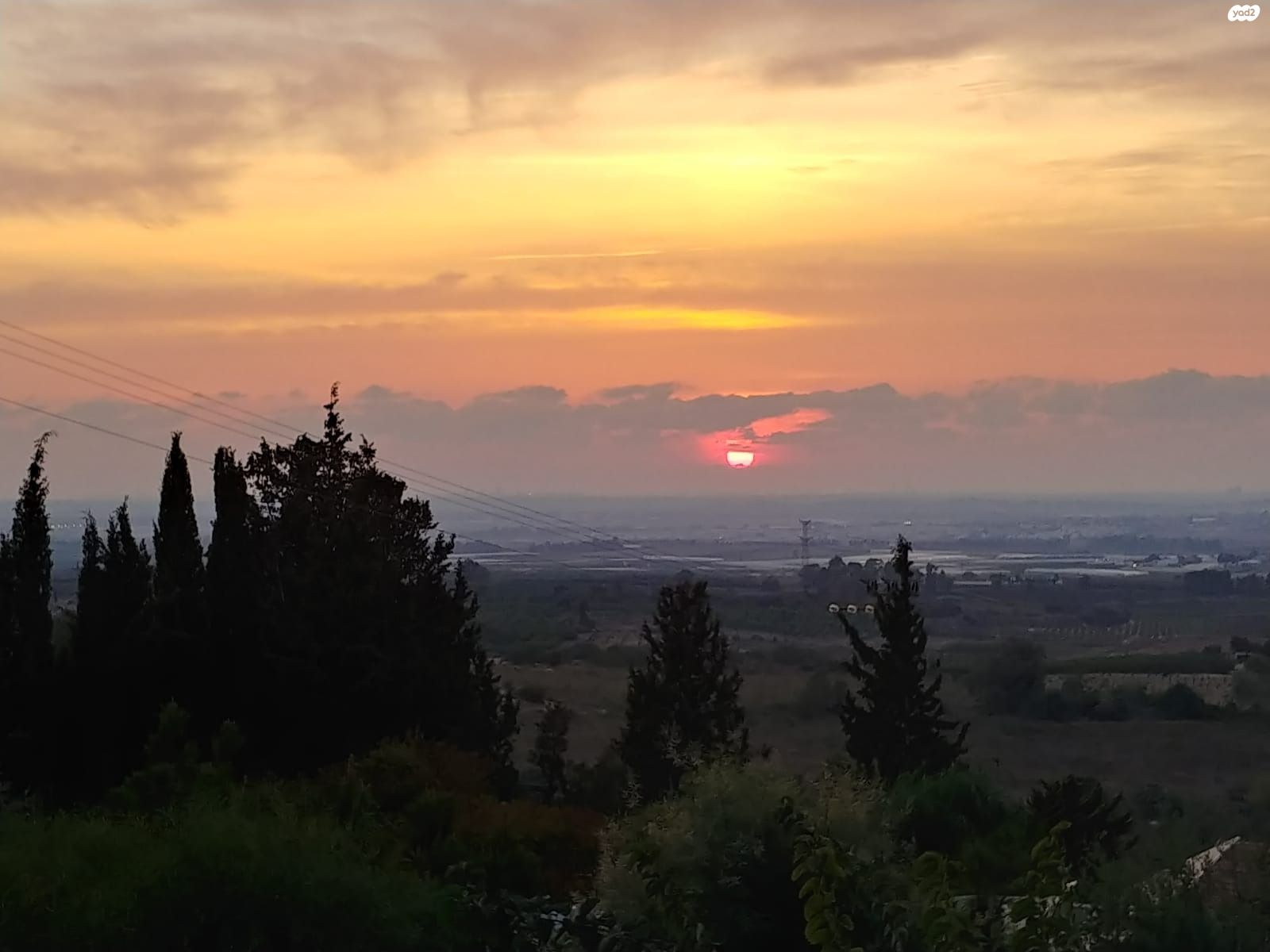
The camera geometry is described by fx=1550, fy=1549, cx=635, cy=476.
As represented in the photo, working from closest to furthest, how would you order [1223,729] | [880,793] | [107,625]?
[880,793] → [107,625] → [1223,729]

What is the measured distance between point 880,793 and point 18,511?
22500 mm

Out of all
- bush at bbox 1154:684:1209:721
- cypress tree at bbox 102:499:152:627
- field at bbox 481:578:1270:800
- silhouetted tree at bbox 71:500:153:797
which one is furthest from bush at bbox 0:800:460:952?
bush at bbox 1154:684:1209:721

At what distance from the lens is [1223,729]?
61.7 metres

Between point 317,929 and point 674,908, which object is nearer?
point 674,908

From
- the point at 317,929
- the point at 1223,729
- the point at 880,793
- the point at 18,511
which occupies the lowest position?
the point at 1223,729

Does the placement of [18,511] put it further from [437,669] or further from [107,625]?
[437,669]

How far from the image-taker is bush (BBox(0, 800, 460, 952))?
46.8 feet

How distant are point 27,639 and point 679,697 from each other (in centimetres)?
1374

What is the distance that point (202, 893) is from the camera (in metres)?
14.9

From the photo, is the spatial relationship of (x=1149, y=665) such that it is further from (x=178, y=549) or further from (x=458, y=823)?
(x=458, y=823)

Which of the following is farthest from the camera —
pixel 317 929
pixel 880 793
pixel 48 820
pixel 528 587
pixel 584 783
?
pixel 528 587

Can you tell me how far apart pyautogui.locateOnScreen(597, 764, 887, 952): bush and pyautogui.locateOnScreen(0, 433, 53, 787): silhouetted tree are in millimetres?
18305

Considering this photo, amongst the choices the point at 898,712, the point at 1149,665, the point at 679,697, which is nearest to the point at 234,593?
the point at 679,697

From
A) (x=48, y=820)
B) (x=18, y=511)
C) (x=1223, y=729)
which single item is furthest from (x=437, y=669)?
(x=1223, y=729)
